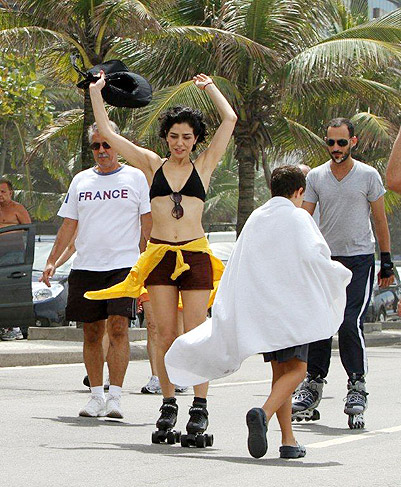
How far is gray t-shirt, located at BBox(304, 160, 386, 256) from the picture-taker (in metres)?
9.30

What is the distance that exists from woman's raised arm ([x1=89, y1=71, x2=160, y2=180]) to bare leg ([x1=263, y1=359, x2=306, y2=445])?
5.06 ft

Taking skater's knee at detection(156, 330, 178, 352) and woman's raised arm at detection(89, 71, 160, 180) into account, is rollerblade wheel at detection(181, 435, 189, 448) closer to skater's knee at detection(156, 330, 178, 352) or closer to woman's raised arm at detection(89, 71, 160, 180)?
skater's knee at detection(156, 330, 178, 352)

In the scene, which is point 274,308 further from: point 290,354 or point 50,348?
point 50,348

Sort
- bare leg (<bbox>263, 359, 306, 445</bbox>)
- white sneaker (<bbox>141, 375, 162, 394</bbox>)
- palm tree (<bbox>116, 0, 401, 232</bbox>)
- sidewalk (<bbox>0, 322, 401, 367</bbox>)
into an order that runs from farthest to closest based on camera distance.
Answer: palm tree (<bbox>116, 0, 401, 232</bbox>) → sidewalk (<bbox>0, 322, 401, 367</bbox>) → white sneaker (<bbox>141, 375, 162, 394</bbox>) → bare leg (<bbox>263, 359, 306, 445</bbox>)

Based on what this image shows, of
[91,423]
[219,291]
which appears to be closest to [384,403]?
[91,423]

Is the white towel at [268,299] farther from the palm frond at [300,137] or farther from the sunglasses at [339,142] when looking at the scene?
the palm frond at [300,137]

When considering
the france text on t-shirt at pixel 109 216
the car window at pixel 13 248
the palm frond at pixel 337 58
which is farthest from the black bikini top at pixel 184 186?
the palm frond at pixel 337 58

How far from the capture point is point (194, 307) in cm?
796

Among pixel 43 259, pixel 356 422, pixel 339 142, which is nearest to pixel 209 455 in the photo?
pixel 356 422

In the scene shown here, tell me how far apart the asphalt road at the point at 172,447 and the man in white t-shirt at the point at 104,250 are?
0.40m

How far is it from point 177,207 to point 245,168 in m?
16.8

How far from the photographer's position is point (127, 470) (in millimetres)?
6641

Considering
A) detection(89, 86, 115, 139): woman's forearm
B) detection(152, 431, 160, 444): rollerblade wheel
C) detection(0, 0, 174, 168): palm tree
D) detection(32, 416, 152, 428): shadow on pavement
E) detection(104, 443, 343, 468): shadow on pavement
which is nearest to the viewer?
detection(104, 443, 343, 468): shadow on pavement

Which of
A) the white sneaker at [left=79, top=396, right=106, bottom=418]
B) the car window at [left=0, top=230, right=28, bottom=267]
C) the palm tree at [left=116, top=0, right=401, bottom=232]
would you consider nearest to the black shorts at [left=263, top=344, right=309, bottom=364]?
the white sneaker at [left=79, top=396, right=106, bottom=418]
